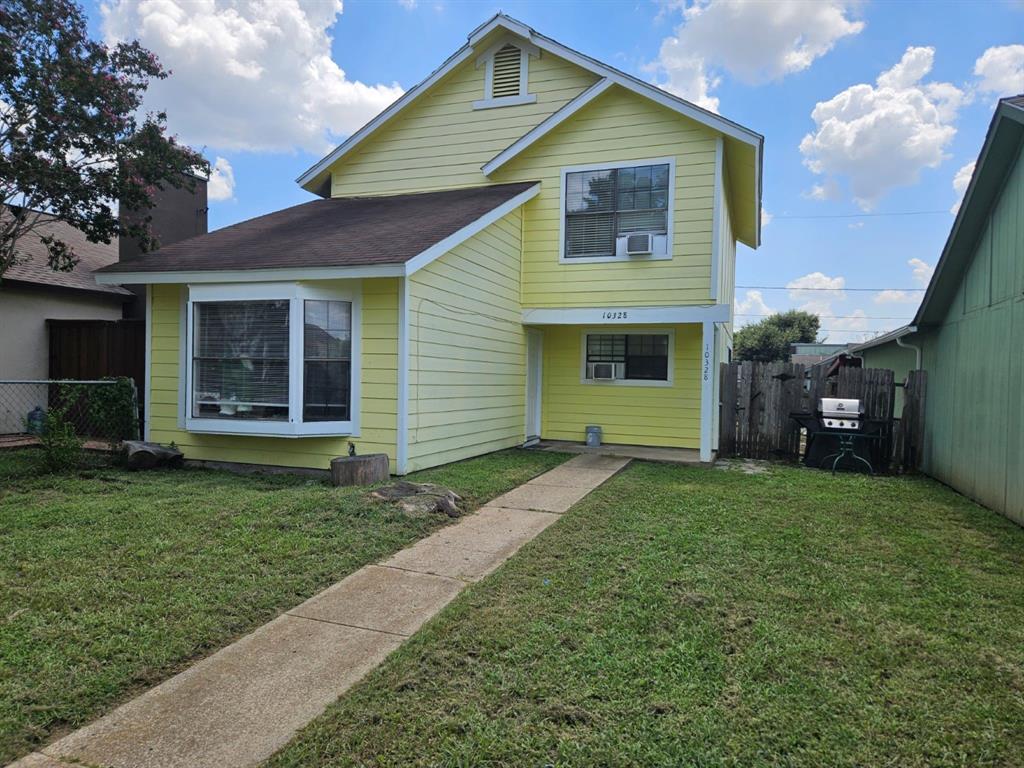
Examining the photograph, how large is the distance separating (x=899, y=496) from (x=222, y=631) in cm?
758

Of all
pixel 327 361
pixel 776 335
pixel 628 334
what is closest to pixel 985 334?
pixel 628 334

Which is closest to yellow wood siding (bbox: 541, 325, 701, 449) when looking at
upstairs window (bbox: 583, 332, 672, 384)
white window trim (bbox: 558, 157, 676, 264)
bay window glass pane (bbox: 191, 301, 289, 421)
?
upstairs window (bbox: 583, 332, 672, 384)

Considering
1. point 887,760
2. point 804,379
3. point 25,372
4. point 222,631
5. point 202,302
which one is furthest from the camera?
point 25,372

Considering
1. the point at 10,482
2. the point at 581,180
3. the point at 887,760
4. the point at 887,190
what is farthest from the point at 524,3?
the point at 887,190

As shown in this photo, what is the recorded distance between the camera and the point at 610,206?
10438 mm

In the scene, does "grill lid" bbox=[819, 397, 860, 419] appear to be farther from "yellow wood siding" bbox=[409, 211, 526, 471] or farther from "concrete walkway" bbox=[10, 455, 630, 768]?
"concrete walkway" bbox=[10, 455, 630, 768]

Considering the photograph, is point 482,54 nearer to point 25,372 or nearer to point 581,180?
point 581,180

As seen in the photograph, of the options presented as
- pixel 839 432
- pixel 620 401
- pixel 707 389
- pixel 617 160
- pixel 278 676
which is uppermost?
pixel 617 160

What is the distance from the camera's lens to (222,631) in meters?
3.39

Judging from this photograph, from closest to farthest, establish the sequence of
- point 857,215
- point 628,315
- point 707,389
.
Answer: point 707,389, point 628,315, point 857,215

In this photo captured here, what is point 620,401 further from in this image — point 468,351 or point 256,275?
point 256,275

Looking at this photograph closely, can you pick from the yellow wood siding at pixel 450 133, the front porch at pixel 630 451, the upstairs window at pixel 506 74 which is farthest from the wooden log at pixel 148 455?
the upstairs window at pixel 506 74

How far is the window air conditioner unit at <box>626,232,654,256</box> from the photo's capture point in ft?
33.0

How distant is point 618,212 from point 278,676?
911cm
